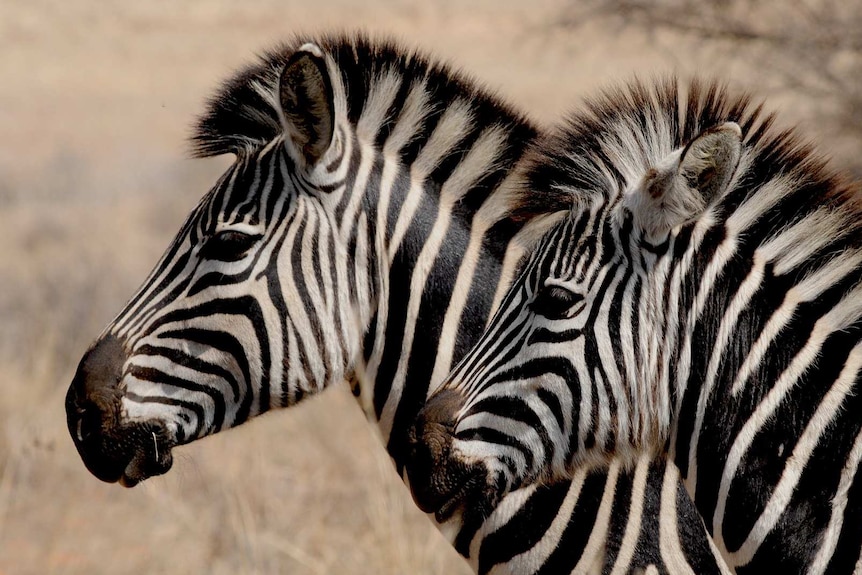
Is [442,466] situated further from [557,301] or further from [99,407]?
[99,407]

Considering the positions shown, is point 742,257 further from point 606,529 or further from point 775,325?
point 606,529

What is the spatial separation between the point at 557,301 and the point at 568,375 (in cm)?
25

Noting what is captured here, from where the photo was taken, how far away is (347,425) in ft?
31.8

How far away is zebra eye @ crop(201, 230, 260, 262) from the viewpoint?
14.3ft

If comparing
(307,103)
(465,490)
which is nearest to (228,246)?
(307,103)

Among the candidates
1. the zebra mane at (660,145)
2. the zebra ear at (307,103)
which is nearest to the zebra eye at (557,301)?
the zebra mane at (660,145)

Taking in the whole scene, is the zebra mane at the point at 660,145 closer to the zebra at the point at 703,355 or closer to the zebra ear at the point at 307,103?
the zebra at the point at 703,355

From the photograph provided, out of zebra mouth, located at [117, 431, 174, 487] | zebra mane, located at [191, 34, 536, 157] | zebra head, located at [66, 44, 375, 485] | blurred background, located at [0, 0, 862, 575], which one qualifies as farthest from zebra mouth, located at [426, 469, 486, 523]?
zebra mane, located at [191, 34, 536, 157]

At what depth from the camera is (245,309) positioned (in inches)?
171

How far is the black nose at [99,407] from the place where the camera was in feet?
13.8

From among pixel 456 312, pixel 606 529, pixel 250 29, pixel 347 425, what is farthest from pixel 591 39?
pixel 250 29

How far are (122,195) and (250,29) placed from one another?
13.1 metres

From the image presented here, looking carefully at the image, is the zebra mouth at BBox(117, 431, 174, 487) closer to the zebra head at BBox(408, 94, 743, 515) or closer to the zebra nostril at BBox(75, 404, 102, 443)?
the zebra nostril at BBox(75, 404, 102, 443)

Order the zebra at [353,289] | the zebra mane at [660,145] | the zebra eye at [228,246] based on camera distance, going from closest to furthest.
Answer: the zebra mane at [660,145]
the zebra at [353,289]
the zebra eye at [228,246]
